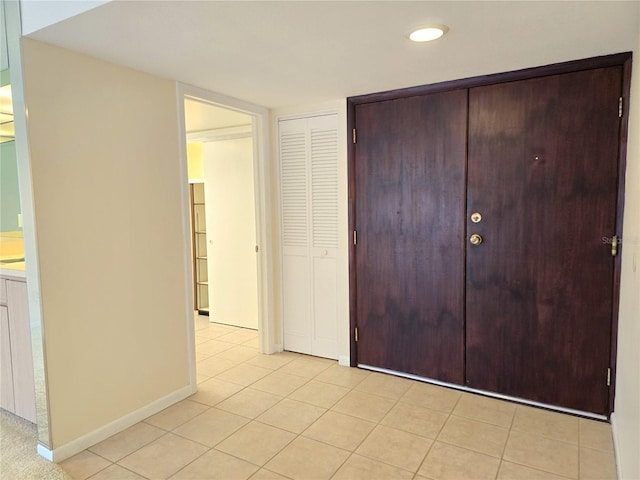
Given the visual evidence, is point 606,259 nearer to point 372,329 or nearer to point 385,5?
point 372,329

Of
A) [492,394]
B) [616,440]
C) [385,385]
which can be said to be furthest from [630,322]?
[385,385]

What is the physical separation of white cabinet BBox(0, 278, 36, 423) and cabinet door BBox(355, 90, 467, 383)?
7.20 ft

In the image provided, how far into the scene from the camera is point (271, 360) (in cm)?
360

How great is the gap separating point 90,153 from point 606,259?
2972 mm

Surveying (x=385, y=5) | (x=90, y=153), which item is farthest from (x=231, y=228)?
(x=385, y=5)

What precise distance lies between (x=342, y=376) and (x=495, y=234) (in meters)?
1.54

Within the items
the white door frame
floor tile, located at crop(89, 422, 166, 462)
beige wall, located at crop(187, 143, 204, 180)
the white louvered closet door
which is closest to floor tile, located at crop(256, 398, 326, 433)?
floor tile, located at crop(89, 422, 166, 462)

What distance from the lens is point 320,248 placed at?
11.6 feet

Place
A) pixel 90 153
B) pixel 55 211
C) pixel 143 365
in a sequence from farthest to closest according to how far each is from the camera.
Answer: pixel 143 365 → pixel 90 153 → pixel 55 211

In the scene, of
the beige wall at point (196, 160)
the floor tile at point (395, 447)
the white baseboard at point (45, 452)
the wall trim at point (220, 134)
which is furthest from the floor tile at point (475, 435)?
the beige wall at point (196, 160)

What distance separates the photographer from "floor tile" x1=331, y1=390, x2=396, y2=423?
2642mm

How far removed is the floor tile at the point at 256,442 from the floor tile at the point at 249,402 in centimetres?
16

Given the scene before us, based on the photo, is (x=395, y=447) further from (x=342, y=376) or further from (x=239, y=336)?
(x=239, y=336)

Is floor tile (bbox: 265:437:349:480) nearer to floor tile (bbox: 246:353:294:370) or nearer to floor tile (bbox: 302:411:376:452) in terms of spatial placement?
floor tile (bbox: 302:411:376:452)
